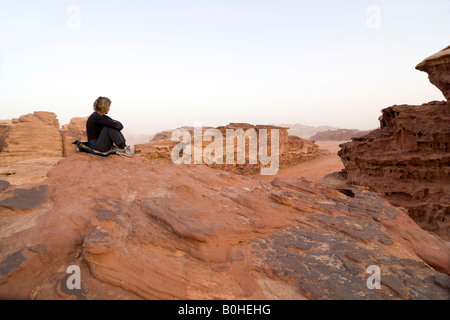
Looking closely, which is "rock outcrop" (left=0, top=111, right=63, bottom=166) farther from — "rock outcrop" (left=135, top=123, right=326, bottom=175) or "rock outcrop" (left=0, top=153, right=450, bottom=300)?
"rock outcrop" (left=0, top=153, right=450, bottom=300)

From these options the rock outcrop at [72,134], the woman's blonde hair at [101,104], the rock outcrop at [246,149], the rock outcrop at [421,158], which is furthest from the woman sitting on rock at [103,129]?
the rock outcrop at [72,134]

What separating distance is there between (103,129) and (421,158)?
868cm

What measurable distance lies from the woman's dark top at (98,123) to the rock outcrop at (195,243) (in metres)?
0.67

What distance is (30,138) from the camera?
16.1 meters

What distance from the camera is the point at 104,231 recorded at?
7.84 ft

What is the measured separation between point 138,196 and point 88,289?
4.66ft

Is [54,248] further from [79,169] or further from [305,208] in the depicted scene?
[305,208]

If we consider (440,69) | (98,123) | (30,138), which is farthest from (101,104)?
(30,138)

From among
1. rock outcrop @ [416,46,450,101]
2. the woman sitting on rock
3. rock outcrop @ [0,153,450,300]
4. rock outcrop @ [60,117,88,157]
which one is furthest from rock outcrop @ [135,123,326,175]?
rock outcrop @ [416,46,450,101]

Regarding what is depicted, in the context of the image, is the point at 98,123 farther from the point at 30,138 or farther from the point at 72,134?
the point at 72,134

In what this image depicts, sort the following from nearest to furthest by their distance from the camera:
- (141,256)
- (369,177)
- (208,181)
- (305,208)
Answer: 1. (141,256)
2. (305,208)
3. (208,181)
4. (369,177)

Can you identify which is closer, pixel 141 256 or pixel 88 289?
pixel 88 289

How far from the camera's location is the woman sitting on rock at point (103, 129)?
13.5 ft
